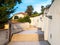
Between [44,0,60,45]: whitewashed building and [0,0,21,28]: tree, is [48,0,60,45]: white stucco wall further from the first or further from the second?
[0,0,21,28]: tree

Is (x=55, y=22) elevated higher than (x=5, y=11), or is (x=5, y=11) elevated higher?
(x=5, y=11)

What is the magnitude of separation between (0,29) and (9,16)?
4.64ft

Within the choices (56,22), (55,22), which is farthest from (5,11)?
(56,22)

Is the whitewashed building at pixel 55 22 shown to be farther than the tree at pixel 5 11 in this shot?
No

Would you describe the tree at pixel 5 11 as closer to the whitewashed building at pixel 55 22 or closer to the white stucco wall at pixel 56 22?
the whitewashed building at pixel 55 22

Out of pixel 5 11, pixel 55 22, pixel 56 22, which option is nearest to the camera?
pixel 56 22

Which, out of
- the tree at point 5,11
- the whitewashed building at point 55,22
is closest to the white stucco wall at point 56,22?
the whitewashed building at point 55,22

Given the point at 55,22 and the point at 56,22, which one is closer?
the point at 56,22

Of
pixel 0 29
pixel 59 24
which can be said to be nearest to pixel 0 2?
pixel 0 29

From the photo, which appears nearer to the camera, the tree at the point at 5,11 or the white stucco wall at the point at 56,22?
the white stucco wall at the point at 56,22

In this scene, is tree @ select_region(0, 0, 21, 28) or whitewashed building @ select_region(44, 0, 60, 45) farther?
tree @ select_region(0, 0, 21, 28)

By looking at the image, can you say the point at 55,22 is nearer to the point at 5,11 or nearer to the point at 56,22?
the point at 56,22

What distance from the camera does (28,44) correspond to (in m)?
15.1

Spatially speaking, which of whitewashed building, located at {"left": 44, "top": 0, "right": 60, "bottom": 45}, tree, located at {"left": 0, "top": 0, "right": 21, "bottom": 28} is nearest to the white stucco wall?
whitewashed building, located at {"left": 44, "top": 0, "right": 60, "bottom": 45}
